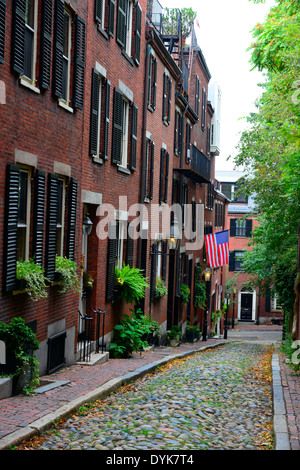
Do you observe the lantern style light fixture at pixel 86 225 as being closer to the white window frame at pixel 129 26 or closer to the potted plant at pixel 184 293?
the white window frame at pixel 129 26

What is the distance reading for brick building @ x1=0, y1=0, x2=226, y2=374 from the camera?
29.1 ft

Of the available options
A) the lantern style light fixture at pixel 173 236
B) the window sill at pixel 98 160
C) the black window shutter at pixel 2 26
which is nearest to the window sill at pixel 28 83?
the black window shutter at pixel 2 26

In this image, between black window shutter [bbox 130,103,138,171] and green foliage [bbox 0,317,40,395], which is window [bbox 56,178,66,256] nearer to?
green foliage [bbox 0,317,40,395]

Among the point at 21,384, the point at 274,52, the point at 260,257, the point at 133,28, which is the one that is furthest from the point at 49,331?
the point at 260,257

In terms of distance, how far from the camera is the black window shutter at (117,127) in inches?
589

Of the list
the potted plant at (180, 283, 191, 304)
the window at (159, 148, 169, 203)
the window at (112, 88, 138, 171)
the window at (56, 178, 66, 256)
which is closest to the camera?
the window at (56, 178, 66, 256)

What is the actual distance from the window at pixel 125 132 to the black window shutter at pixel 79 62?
10.8 ft

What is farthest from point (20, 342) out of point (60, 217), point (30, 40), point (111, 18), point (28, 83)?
point (111, 18)

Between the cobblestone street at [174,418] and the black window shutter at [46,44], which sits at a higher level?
the black window shutter at [46,44]

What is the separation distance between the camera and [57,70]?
414 inches

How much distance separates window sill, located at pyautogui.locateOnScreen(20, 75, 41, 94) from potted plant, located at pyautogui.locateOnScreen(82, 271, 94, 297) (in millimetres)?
5105

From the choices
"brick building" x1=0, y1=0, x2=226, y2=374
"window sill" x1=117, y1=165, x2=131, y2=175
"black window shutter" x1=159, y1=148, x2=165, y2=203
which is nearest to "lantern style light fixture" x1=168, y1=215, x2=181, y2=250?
"brick building" x1=0, y1=0, x2=226, y2=374

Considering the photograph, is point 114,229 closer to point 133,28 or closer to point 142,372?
point 142,372
